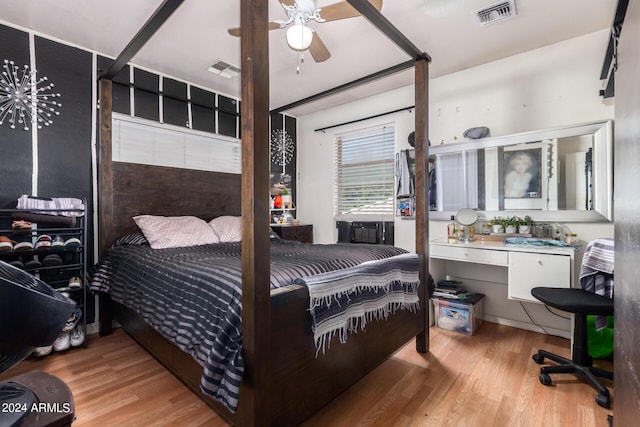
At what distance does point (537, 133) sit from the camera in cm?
279

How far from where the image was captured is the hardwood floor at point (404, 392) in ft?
5.30

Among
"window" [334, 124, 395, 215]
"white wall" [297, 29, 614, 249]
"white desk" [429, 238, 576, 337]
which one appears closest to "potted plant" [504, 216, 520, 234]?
"white desk" [429, 238, 576, 337]

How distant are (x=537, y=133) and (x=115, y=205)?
3.98 metres

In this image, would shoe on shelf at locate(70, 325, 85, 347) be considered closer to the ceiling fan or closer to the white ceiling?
the white ceiling

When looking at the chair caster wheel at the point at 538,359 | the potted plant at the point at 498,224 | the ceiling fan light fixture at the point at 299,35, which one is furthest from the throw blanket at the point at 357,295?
the ceiling fan light fixture at the point at 299,35

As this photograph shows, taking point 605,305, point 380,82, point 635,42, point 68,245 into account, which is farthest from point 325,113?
point 635,42

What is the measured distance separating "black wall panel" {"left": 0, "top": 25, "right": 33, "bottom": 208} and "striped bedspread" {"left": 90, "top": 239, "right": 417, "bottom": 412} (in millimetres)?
930

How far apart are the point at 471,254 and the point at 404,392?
1408mm

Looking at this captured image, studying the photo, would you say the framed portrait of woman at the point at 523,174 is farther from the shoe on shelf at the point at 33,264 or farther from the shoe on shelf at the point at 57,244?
the shoe on shelf at the point at 33,264

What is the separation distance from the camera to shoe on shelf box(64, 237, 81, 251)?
93.7 inches

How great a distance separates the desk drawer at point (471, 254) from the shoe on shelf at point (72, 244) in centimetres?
305

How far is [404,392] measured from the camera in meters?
1.85

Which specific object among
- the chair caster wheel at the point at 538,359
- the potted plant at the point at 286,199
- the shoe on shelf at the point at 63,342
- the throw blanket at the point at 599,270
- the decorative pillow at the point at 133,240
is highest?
the potted plant at the point at 286,199

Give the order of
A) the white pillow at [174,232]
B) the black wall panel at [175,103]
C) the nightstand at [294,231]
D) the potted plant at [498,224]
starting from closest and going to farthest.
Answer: the white pillow at [174,232], the potted plant at [498,224], the black wall panel at [175,103], the nightstand at [294,231]
